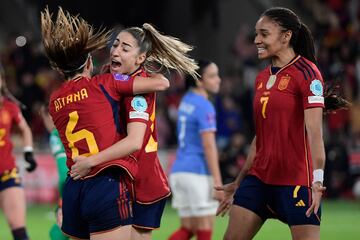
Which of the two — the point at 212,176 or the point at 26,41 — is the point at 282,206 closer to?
the point at 212,176

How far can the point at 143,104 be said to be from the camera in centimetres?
590

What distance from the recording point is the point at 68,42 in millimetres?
5848

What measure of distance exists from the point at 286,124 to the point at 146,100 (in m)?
1.10

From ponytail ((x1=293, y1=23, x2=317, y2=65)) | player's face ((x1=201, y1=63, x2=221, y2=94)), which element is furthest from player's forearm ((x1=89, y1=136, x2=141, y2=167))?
player's face ((x1=201, y1=63, x2=221, y2=94))

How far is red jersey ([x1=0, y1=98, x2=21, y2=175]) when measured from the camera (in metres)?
9.59

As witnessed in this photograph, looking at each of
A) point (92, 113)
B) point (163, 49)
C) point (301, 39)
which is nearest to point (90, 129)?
point (92, 113)

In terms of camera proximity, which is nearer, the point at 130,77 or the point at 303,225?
the point at 130,77

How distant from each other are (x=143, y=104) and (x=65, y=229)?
38.5 inches

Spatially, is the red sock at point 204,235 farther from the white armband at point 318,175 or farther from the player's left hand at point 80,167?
the player's left hand at point 80,167

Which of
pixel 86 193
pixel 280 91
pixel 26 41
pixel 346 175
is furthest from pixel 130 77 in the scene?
pixel 26 41

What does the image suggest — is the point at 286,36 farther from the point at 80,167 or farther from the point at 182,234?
the point at 182,234

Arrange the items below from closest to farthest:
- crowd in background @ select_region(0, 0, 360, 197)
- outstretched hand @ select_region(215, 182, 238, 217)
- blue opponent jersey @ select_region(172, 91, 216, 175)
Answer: outstretched hand @ select_region(215, 182, 238, 217)
blue opponent jersey @ select_region(172, 91, 216, 175)
crowd in background @ select_region(0, 0, 360, 197)

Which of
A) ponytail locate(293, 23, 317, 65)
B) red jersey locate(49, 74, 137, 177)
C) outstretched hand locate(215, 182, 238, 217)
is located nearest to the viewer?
red jersey locate(49, 74, 137, 177)

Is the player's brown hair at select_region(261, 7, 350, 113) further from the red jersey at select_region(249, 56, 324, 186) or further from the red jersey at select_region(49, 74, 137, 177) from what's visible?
the red jersey at select_region(49, 74, 137, 177)
